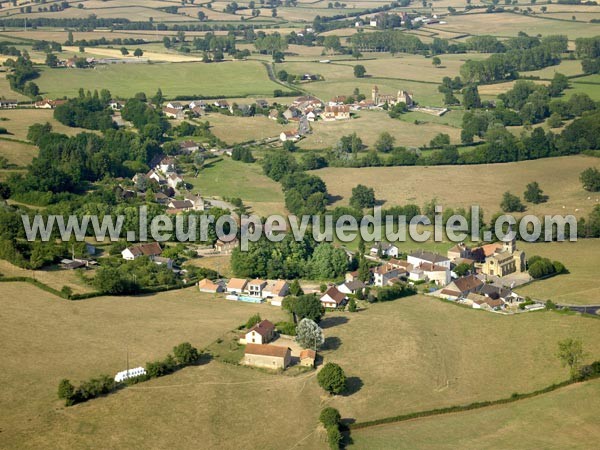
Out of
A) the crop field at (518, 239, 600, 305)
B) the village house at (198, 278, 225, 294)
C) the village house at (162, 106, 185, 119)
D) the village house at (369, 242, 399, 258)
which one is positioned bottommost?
the crop field at (518, 239, 600, 305)

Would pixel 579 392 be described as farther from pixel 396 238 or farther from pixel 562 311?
pixel 396 238

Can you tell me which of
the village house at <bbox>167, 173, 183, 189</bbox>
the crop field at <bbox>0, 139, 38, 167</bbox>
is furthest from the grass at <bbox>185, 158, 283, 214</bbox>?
the crop field at <bbox>0, 139, 38, 167</bbox>

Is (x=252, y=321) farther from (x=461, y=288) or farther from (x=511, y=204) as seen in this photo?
(x=511, y=204)

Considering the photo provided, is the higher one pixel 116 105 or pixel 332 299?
pixel 116 105

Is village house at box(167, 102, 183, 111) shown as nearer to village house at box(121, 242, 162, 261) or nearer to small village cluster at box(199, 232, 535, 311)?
village house at box(121, 242, 162, 261)

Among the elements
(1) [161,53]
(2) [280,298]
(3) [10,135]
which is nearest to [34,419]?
(2) [280,298]

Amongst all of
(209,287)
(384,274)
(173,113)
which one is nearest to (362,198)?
(384,274)
